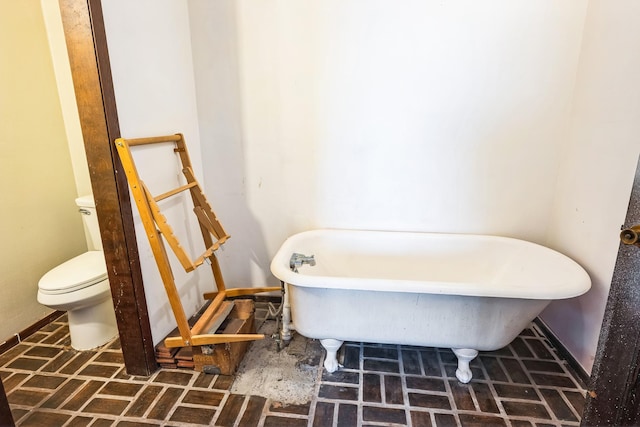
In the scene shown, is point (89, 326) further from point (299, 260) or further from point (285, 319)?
point (299, 260)

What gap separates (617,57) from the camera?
5.13ft

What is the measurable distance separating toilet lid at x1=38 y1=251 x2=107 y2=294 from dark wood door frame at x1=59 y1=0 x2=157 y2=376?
A: 1.11 feet

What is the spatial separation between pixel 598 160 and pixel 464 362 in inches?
47.1

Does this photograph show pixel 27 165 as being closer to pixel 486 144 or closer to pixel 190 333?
pixel 190 333

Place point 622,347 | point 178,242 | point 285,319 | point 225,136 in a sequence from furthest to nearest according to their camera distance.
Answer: point 225,136, point 285,319, point 178,242, point 622,347

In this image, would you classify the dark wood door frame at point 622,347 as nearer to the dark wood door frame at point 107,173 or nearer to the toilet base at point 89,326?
the dark wood door frame at point 107,173

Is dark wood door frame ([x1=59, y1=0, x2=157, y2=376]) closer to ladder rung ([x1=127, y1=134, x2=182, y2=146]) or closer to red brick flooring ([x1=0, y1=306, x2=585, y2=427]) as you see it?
ladder rung ([x1=127, y1=134, x2=182, y2=146])

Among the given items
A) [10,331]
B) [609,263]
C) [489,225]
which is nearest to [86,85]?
[10,331]

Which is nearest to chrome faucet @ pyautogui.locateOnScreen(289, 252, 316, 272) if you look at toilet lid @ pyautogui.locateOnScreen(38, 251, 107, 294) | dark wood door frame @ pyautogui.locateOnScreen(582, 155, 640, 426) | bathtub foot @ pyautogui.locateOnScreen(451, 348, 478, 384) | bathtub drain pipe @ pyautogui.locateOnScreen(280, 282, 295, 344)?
bathtub drain pipe @ pyautogui.locateOnScreen(280, 282, 295, 344)

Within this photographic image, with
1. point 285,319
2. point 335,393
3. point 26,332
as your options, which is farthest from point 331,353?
point 26,332

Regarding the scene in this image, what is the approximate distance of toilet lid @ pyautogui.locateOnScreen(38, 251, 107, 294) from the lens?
1.77 meters

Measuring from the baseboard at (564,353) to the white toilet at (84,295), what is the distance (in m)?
2.52

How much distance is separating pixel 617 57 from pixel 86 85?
2.32 meters

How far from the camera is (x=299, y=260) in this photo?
1.85 metres
